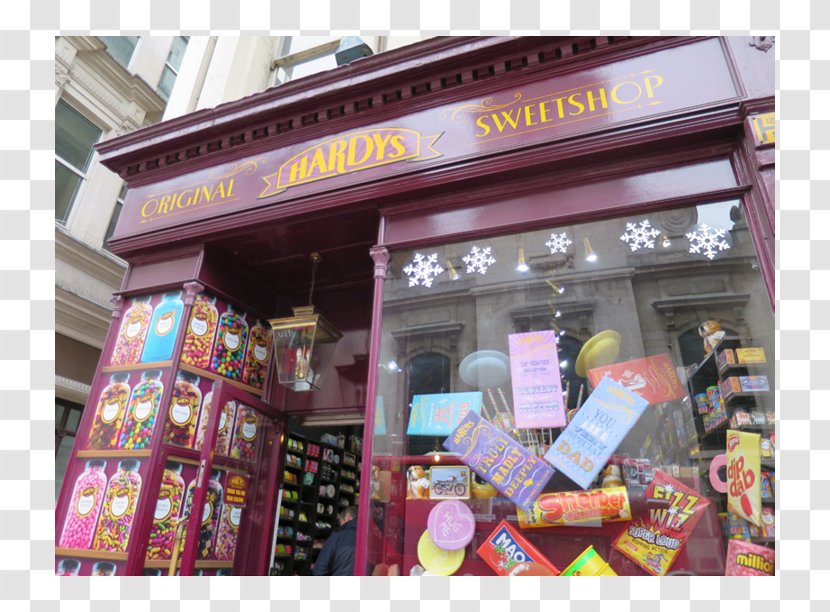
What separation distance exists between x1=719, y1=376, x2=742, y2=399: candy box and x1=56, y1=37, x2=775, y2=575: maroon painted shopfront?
0.04ft

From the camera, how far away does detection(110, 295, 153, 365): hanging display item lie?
497cm

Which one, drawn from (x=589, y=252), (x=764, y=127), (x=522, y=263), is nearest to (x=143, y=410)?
(x=522, y=263)

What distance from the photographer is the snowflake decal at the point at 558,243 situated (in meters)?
3.92

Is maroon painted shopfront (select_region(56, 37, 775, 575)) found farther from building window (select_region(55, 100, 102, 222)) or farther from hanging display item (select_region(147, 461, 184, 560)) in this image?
building window (select_region(55, 100, 102, 222))

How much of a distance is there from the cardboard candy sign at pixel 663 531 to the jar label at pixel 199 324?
13.2 feet

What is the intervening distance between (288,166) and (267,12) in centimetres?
146

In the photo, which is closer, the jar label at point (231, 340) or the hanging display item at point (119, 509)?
the hanging display item at point (119, 509)

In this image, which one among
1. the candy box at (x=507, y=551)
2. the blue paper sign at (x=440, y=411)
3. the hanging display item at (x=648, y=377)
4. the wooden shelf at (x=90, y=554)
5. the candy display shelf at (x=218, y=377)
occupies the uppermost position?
the candy display shelf at (x=218, y=377)

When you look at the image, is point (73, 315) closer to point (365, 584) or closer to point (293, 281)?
point (293, 281)

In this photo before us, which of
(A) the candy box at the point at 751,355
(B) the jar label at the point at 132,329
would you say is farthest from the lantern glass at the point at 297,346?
(A) the candy box at the point at 751,355

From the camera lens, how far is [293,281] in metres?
5.97

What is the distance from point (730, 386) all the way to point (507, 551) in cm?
187

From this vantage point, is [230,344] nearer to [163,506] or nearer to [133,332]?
[133,332]

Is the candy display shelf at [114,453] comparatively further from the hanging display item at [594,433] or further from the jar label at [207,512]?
the hanging display item at [594,433]
